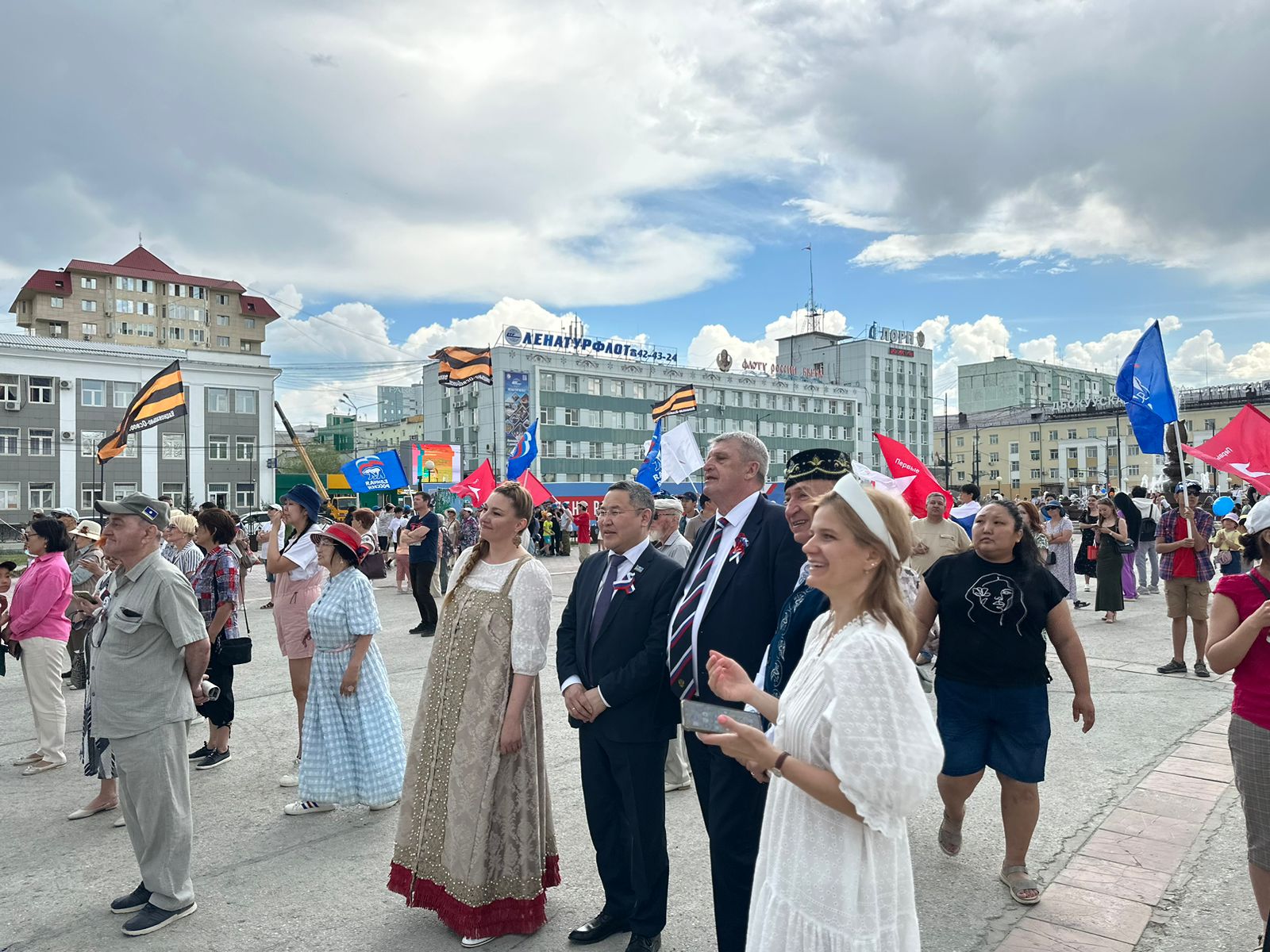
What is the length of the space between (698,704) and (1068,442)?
363ft

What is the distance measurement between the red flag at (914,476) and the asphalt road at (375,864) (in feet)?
9.77

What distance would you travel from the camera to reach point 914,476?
34.5 ft

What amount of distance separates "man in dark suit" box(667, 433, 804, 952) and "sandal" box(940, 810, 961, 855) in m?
1.80

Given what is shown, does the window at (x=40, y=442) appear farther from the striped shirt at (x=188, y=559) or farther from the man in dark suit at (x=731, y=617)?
the man in dark suit at (x=731, y=617)

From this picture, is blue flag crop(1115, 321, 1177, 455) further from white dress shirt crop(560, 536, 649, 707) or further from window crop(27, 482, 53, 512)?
window crop(27, 482, 53, 512)

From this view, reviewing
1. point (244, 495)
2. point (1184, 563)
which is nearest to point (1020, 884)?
point (1184, 563)

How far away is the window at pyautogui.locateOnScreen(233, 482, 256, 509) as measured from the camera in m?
57.4

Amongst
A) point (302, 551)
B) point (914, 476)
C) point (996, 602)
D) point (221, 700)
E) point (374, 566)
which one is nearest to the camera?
point (996, 602)

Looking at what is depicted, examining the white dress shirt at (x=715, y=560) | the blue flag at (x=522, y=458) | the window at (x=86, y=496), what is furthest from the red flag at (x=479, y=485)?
the window at (x=86, y=496)

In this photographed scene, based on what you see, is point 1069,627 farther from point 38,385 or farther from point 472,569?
point 38,385

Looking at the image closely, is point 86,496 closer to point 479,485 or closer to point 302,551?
point 479,485

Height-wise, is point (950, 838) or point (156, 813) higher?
point (156, 813)

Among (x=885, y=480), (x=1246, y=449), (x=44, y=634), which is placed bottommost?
(x=44, y=634)

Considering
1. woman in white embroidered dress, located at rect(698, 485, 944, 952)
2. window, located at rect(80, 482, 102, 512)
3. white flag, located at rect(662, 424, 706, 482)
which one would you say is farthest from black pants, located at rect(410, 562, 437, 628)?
window, located at rect(80, 482, 102, 512)
